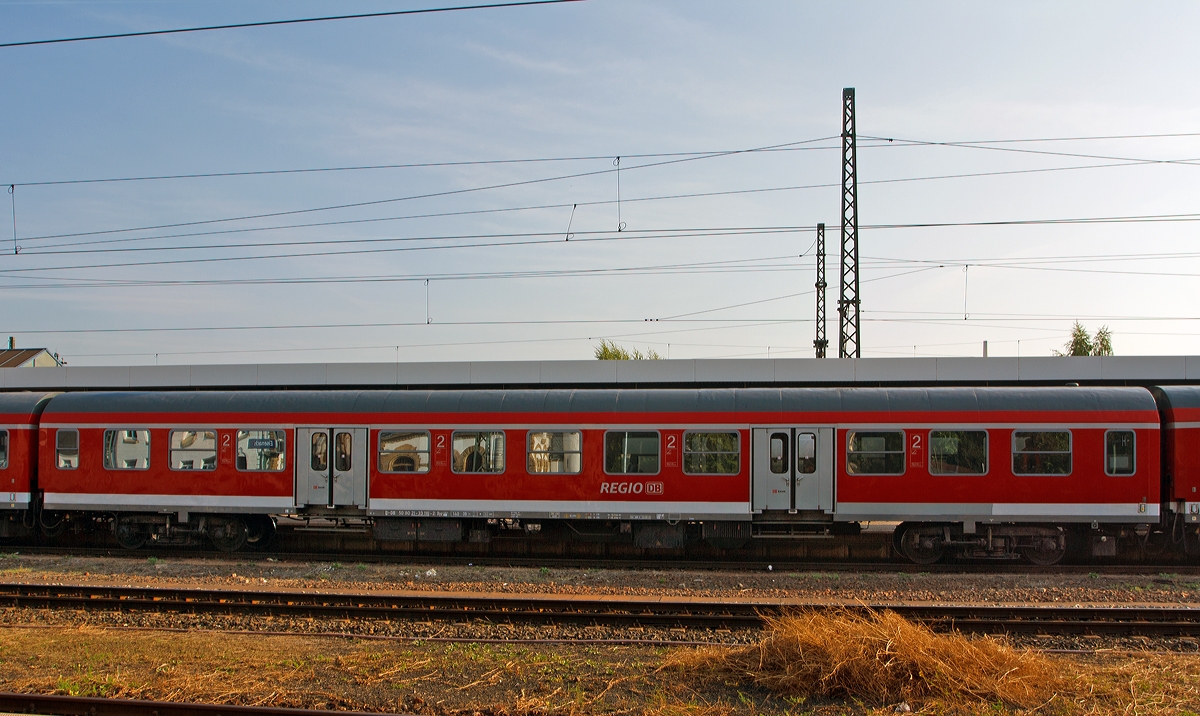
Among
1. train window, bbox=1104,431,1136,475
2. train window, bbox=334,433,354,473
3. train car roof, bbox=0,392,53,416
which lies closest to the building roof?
train car roof, bbox=0,392,53,416

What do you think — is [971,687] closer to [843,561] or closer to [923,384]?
[843,561]

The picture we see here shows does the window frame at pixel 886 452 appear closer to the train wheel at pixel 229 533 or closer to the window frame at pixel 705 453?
the window frame at pixel 705 453

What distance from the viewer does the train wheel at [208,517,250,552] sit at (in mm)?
17141

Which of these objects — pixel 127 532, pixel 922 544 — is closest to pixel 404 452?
pixel 127 532

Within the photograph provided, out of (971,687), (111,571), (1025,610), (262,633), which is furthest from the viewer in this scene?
(111,571)

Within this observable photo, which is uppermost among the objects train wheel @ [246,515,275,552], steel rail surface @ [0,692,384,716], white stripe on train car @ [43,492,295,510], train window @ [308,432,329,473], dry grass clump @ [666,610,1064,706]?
train window @ [308,432,329,473]

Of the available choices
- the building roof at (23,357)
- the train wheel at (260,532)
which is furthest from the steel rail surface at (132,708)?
the building roof at (23,357)

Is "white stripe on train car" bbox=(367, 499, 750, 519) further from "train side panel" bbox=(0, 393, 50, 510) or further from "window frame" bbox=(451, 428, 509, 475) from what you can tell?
"train side panel" bbox=(0, 393, 50, 510)

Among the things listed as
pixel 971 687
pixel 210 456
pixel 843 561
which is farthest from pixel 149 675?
pixel 843 561

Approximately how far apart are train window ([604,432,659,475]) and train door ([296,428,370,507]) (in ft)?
15.3

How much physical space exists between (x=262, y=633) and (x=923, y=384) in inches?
494

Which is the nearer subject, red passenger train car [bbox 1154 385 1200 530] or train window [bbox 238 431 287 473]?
red passenger train car [bbox 1154 385 1200 530]

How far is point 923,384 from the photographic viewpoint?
17.0 m

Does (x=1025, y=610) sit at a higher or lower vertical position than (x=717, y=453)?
lower
